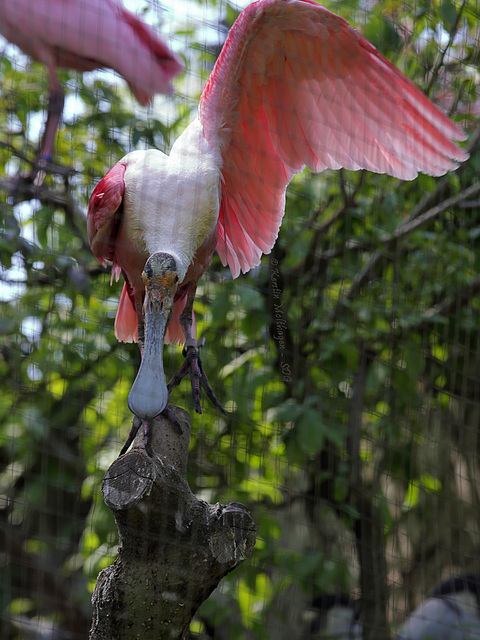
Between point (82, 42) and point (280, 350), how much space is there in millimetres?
1192

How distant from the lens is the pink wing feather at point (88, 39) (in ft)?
7.16

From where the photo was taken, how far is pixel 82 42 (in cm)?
223

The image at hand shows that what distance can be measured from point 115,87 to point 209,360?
1033 millimetres

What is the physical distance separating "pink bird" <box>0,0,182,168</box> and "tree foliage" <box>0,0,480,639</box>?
0.12 m

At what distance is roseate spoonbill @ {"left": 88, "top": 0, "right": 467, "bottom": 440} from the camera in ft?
6.17

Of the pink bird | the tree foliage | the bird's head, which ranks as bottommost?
the tree foliage

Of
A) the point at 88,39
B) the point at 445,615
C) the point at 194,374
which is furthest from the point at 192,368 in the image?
the point at 445,615

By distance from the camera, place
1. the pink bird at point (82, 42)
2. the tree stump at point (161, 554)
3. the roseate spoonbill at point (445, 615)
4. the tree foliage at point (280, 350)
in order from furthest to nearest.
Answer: the roseate spoonbill at point (445, 615), the tree foliage at point (280, 350), the pink bird at point (82, 42), the tree stump at point (161, 554)

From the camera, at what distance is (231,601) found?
9.10ft

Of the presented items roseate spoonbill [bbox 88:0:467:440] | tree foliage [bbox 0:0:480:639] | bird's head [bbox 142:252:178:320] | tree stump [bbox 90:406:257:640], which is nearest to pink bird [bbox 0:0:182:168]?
tree foliage [bbox 0:0:480:639]

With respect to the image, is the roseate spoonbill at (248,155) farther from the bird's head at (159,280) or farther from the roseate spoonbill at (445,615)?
the roseate spoonbill at (445,615)

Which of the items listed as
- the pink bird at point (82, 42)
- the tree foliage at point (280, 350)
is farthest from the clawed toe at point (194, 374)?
the pink bird at point (82, 42)

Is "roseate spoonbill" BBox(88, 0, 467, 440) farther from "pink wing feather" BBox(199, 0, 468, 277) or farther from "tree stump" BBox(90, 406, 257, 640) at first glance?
"tree stump" BBox(90, 406, 257, 640)

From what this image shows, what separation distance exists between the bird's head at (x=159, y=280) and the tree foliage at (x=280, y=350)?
2.31 feet
